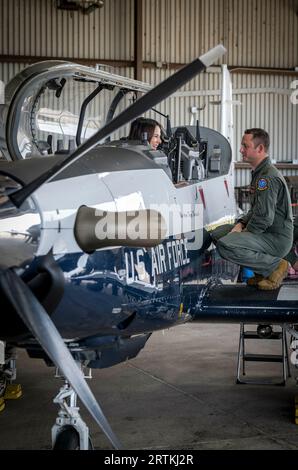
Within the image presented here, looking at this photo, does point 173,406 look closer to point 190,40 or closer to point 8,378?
point 8,378

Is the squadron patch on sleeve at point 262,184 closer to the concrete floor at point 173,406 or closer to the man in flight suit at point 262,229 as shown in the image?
the man in flight suit at point 262,229

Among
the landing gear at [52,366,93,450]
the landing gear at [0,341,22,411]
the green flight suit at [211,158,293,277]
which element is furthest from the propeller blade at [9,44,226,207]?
the landing gear at [0,341,22,411]

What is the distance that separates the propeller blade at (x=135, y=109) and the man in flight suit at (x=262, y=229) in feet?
6.43

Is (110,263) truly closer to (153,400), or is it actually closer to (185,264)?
(185,264)

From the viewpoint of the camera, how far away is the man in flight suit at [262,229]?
4777mm

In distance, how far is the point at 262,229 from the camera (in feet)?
15.9

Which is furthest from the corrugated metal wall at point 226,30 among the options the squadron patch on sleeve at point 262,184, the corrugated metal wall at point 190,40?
the squadron patch on sleeve at point 262,184

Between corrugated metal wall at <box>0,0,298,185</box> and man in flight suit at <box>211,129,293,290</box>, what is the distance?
10999mm

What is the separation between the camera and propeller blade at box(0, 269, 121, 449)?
2.98 m

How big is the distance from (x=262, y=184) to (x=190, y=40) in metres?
12.8

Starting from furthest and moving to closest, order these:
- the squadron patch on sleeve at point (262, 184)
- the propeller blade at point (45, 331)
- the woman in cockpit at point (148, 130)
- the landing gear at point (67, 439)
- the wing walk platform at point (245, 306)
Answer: the woman in cockpit at point (148, 130) → the squadron patch on sleeve at point (262, 184) → the wing walk platform at point (245, 306) → the landing gear at point (67, 439) → the propeller blade at point (45, 331)

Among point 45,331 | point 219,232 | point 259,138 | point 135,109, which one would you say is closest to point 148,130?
point 259,138

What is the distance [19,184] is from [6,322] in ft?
2.00
